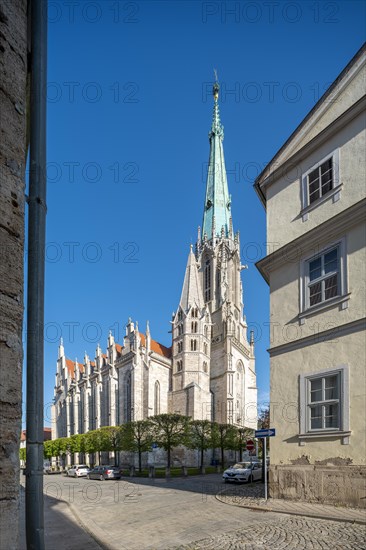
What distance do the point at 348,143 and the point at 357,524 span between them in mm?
10540

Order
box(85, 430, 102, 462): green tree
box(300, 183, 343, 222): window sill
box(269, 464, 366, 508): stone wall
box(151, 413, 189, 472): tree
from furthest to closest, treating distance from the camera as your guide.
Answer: box(85, 430, 102, 462): green tree, box(151, 413, 189, 472): tree, box(300, 183, 343, 222): window sill, box(269, 464, 366, 508): stone wall

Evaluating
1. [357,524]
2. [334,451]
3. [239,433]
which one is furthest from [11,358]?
[239,433]

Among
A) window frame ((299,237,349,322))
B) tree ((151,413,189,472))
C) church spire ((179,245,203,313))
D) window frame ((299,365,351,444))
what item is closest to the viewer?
window frame ((299,365,351,444))

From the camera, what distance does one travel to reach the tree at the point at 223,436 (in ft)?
166

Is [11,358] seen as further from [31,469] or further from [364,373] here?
[364,373]

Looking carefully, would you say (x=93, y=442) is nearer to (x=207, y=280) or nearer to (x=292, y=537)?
(x=207, y=280)

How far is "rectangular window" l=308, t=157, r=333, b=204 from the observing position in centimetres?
1572

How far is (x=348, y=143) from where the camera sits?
15.0 m

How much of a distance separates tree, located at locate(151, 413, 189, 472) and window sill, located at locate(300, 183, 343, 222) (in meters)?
34.9

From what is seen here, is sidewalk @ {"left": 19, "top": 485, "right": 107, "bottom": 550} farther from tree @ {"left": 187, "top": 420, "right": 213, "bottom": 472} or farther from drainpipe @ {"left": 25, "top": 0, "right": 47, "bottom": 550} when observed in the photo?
tree @ {"left": 187, "top": 420, "right": 213, "bottom": 472}

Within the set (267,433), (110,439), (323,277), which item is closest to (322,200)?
(323,277)

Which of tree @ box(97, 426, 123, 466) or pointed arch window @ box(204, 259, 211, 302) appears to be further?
pointed arch window @ box(204, 259, 211, 302)

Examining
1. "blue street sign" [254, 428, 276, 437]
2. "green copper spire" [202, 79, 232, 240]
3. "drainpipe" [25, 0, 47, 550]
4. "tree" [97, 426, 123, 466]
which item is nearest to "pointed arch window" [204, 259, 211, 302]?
"green copper spire" [202, 79, 232, 240]

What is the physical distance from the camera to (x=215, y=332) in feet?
249
